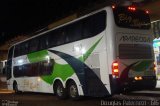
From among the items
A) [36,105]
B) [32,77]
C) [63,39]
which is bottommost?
[36,105]

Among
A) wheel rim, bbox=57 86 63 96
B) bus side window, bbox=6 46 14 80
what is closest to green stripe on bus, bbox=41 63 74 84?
wheel rim, bbox=57 86 63 96

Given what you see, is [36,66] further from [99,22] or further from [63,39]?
[99,22]

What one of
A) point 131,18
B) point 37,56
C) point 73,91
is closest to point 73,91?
point 73,91

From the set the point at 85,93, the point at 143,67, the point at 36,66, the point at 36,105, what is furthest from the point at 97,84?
the point at 36,66

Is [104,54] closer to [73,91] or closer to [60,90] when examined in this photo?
[73,91]

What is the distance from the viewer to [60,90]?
17016mm

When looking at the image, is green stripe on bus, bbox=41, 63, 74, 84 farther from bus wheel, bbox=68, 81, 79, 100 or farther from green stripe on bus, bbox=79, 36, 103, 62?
green stripe on bus, bbox=79, 36, 103, 62

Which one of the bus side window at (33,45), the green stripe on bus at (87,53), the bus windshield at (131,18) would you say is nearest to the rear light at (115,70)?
the green stripe on bus at (87,53)

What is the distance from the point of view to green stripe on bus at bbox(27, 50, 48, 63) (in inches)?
746

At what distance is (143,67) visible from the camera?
13695 mm

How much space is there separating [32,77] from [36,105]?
20.8ft

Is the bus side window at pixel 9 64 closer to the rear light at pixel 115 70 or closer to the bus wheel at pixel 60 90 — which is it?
the bus wheel at pixel 60 90

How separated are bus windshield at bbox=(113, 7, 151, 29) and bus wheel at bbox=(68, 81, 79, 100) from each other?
13.4ft

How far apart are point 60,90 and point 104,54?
4.63 meters
